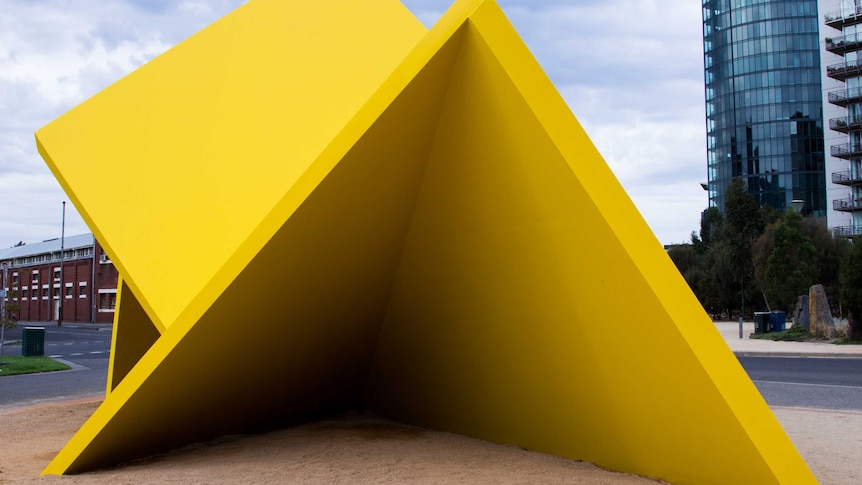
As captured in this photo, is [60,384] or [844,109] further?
[844,109]

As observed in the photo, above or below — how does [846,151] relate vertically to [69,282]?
above

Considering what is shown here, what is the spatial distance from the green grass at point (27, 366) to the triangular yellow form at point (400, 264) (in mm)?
11521

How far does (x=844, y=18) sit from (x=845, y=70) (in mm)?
4423

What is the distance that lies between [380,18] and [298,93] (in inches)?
85.5

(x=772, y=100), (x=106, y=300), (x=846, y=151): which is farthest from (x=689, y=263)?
(x=106, y=300)

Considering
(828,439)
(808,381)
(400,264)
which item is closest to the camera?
(400,264)

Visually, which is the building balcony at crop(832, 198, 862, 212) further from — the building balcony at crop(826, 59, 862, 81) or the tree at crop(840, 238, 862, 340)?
the tree at crop(840, 238, 862, 340)

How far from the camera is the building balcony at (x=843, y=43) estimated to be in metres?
56.4

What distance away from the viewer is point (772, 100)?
263 feet

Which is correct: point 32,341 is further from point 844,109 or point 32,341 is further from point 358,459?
point 844,109

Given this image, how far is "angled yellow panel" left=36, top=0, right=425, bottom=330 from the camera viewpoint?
6.91 meters

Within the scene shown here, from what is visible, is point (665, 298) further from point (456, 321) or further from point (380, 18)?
point (380, 18)

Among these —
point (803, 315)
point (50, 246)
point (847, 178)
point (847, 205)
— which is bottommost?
point (803, 315)

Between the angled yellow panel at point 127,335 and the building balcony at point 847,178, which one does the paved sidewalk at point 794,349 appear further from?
the building balcony at point 847,178
